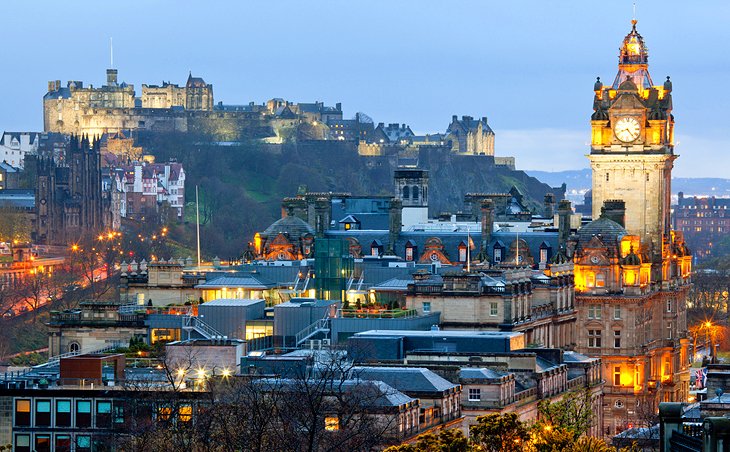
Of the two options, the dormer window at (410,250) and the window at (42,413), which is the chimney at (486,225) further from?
the window at (42,413)

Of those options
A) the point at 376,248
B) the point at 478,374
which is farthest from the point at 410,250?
the point at 478,374

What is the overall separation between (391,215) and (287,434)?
255ft

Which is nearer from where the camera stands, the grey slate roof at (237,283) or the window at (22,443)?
the window at (22,443)

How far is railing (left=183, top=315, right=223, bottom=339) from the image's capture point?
387ft

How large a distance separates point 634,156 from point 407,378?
70.8 meters

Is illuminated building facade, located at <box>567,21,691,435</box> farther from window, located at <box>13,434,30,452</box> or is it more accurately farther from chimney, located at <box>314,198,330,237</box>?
window, located at <box>13,434,30,452</box>

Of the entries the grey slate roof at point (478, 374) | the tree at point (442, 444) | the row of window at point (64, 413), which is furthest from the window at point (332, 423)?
the grey slate roof at point (478, 374)

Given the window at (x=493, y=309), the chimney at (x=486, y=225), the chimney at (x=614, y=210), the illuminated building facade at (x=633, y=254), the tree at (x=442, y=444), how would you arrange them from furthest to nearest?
the chimney at (x=614, y=210) → the chimney at (x=486, y=225) → the illuminated building facade at (x=633, y=254) → the window at (x=493, y=309) → the tree at (x=442, y=444)

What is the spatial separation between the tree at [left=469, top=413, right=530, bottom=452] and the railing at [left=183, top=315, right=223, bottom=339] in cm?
4283

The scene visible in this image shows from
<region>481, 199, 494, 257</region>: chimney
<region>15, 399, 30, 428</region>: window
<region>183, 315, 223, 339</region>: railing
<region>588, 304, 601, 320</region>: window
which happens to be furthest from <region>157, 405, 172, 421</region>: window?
<region>588, 304, 601, 320</region>: window

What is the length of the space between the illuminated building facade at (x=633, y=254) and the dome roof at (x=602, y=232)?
0.06 m

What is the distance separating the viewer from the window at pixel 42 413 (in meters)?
92.9

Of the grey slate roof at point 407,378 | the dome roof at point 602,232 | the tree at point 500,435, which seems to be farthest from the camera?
the dome roof at point 602,232

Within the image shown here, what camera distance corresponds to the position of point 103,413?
92312 millimetres
